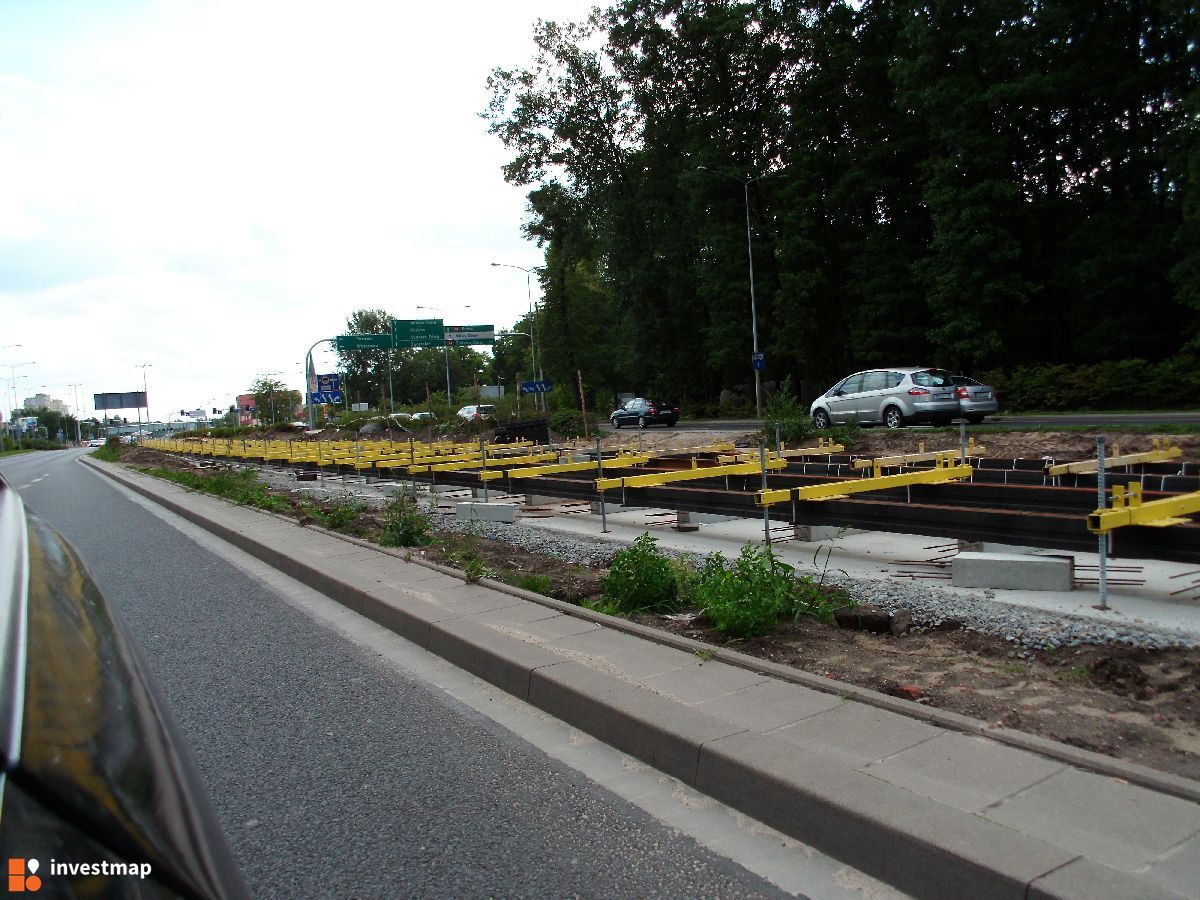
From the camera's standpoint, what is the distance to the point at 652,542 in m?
7.11

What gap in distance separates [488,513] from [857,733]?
959 cm

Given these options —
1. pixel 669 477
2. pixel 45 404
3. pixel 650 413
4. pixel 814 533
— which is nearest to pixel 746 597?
pixel 814 533

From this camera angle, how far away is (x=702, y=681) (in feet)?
15.1

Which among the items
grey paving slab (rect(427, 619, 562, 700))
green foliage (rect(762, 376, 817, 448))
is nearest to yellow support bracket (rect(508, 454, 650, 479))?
grey paving slab (rect(427, 619, 562, 700))

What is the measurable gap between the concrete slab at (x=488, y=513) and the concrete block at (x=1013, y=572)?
707cm

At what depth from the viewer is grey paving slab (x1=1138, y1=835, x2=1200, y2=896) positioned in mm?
2533

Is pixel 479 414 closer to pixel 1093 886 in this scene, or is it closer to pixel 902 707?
pixel 902 707

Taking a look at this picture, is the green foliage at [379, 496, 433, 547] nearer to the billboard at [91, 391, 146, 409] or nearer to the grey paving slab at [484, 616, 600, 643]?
the grey paving slab at [484, 616, 600, 643]

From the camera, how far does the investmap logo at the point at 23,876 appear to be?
2.78 ft

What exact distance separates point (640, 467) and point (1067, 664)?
908 centimetres

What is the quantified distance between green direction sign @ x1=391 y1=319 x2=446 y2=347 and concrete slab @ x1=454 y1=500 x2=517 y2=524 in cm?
3532

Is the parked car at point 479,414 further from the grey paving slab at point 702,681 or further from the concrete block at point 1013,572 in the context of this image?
the grey paving slab at point 702,681

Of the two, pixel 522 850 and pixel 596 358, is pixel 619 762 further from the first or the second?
pixel 596 358

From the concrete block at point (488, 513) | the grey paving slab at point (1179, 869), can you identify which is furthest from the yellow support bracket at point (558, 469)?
the grey paving slab at point (1179, 869)
